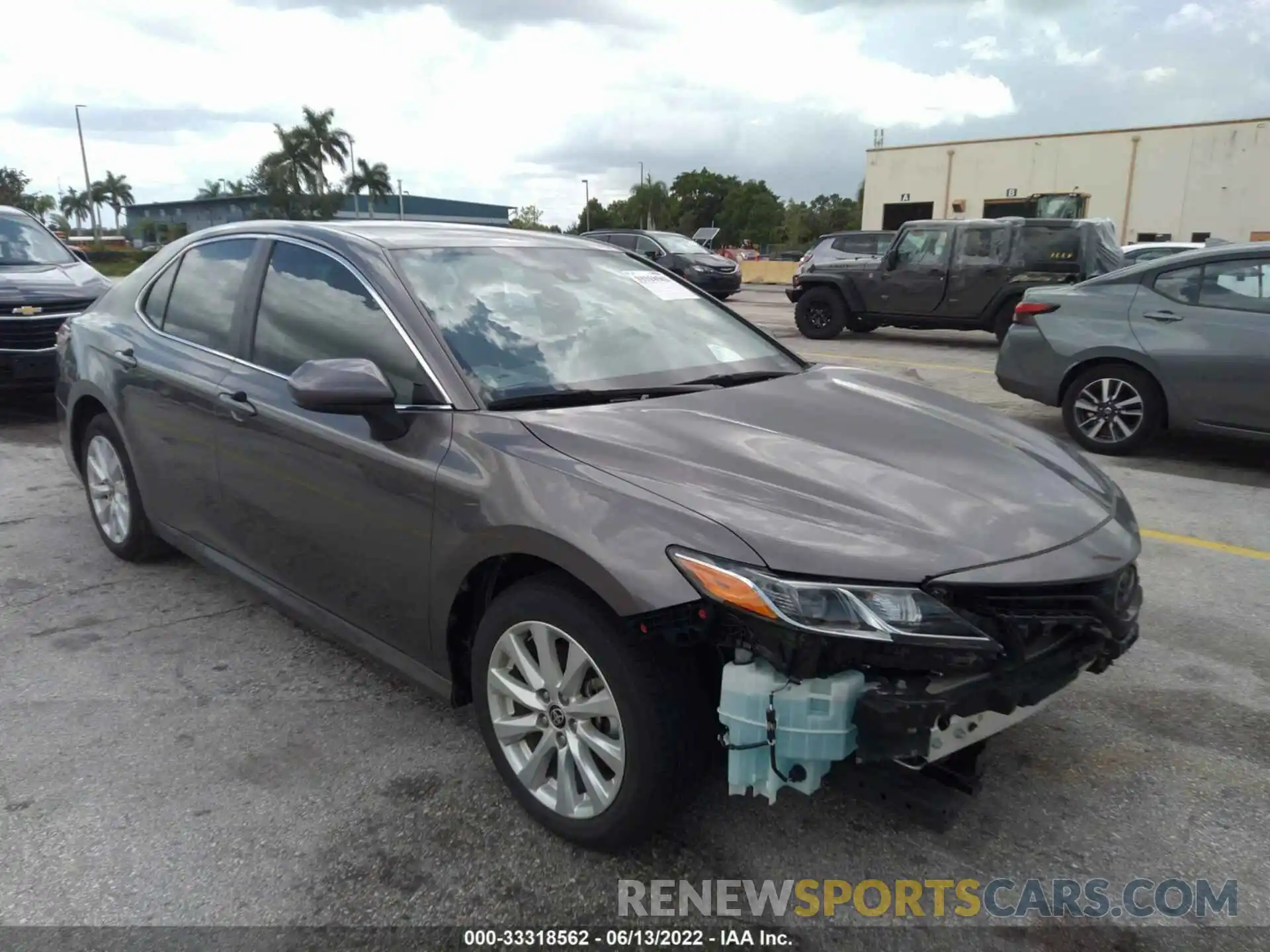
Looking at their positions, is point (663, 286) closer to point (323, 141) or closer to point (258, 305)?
point (258, 305)

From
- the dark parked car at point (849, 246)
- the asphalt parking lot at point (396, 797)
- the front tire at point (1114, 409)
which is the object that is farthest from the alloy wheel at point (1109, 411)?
the dark parked car at point (849, 246)

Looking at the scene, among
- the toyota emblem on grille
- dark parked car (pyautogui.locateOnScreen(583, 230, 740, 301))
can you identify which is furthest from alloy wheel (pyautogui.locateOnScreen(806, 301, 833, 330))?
the toyota emblem on grille

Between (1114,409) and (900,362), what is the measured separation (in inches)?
207

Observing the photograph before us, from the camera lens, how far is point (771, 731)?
2.03 meters

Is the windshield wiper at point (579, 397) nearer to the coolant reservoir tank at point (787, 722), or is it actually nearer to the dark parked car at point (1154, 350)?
the coolant reservoir tank at point (787, 722)

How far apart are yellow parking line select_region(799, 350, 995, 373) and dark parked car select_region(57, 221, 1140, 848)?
8317 mm

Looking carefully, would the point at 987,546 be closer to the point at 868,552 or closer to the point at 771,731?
the point at 868,552

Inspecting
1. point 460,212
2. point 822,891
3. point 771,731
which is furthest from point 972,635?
point 460,212

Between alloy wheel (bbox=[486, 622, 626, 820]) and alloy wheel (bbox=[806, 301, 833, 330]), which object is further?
alloy wheel (bbox=[806, 301, 833, 330])

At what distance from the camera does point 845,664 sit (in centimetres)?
201

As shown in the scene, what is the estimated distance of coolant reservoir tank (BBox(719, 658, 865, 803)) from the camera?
1989mm

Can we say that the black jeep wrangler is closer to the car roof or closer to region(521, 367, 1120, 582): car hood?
the car roof

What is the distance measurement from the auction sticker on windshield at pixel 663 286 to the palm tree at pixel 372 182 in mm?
66697

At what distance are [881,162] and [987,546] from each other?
49.0 metres
